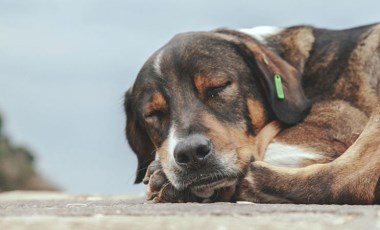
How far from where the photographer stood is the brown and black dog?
4.16 metres

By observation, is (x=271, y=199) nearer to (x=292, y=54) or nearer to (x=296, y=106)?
(x=296, y=106)

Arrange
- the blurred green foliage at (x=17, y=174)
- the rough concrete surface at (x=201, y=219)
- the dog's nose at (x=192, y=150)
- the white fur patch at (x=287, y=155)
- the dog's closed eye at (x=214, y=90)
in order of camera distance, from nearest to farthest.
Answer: the rough concrete surface at (x=201, y=219)
the dog's nose at (x=192, y=150)
the white fur patch at (x=287, y=155)
the dog's closed eye at (x=214, y=90)
the blurred green foliage at (x=17, y=174)

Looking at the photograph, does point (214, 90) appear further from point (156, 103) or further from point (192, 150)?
point (192, 150)

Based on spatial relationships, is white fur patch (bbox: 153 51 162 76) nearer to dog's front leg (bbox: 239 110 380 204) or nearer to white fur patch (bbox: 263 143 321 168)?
white fur patch (bbox: 263 143 321 168)

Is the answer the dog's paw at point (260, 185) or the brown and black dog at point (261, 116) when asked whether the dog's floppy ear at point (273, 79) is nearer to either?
the brown and black dog at point (261, 116)

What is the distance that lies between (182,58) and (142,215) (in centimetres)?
241

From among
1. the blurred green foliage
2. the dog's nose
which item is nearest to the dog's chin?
the dog's nose

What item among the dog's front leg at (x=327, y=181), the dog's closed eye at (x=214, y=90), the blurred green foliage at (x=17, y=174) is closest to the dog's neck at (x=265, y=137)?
the dog's closed eye at (x=214, y=90)

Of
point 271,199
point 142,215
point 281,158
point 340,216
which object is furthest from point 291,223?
point 281,158

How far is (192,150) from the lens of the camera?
14.4 feet

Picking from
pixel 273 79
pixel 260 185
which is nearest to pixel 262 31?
pixel 273 79

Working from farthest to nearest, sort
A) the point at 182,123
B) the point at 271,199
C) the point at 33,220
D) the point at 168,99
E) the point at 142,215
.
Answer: the point at 168,99, the point at 182,123, the point at 271,199, the point at 142,215, the point at 33,220

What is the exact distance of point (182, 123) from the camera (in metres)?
4.74

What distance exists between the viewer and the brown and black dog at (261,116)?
416cm
